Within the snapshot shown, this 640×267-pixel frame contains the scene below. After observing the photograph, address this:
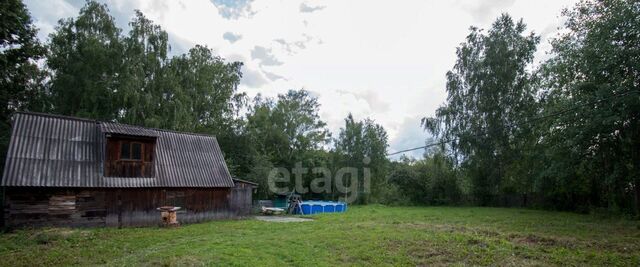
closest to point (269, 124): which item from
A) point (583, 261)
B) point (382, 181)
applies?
point (382, 181)

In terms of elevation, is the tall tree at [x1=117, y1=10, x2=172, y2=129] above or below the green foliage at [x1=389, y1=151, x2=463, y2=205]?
above

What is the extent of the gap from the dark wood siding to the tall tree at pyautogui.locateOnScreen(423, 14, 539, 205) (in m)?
18.5

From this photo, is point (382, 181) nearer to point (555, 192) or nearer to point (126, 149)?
point (555, 192)

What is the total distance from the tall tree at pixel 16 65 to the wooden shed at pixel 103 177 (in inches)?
327

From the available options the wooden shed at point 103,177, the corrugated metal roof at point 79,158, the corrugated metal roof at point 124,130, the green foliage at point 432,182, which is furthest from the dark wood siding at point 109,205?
the green foliage at point 432,182

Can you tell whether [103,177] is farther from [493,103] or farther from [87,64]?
[493,103]

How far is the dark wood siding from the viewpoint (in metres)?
13.6

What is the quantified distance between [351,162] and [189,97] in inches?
624

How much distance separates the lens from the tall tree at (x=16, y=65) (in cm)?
2027

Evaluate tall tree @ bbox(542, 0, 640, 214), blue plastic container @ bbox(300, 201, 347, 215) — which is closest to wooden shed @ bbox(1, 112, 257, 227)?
blue plastic container @ bbox(300, 201, 347, 215)

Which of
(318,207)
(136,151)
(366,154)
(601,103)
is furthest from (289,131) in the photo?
(601,103)

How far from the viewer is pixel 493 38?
27.4 m

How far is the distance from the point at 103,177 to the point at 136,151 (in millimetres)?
1838

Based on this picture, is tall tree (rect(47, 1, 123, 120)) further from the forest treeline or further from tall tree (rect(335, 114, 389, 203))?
tall tree (rect(335, 114, 389, 203))
